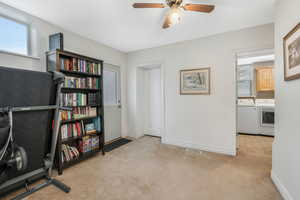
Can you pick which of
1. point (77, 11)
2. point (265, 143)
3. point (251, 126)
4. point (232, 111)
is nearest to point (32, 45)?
point (77, 11)

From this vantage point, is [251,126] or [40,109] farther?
[251,126]

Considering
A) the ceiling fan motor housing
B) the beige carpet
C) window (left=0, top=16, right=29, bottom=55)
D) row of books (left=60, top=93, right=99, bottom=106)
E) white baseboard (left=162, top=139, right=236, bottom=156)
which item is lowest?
the beige carpet

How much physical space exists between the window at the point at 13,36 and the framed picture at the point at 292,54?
3442mm

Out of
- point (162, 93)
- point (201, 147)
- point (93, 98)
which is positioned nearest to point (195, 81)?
point (162, 93)

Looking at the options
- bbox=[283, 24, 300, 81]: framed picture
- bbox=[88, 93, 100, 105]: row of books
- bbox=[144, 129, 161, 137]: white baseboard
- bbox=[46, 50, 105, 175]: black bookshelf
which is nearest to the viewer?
bbox=[283, 24, 300, 81]: framed picture

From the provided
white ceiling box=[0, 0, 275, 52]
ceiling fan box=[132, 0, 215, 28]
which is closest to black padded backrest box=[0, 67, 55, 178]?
white ceiling box=[0, 0, 275, 52]

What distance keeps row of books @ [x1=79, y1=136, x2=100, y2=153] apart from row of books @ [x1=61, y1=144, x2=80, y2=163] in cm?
10

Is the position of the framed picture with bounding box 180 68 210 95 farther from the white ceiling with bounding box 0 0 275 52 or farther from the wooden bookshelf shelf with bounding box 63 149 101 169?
the wooden bookshelf shelf with bounding box 63 149 101 169

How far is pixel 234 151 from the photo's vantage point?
2631 millimetres

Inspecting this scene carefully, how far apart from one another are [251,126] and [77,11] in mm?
5007

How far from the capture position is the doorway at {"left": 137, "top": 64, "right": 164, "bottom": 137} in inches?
153

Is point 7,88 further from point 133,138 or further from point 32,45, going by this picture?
point 133,138

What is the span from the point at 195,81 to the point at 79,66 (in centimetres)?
237

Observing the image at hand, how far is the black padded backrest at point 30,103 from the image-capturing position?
1.18 metres
